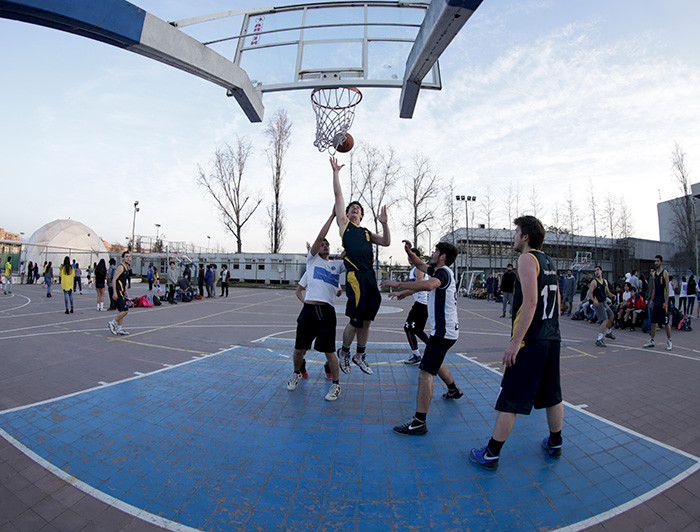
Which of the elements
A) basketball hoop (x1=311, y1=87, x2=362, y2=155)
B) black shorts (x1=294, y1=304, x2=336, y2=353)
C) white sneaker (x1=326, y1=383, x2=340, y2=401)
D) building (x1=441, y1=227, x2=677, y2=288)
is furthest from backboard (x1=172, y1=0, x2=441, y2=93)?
building (x1=441, y1=227, x2=677, y2=288)

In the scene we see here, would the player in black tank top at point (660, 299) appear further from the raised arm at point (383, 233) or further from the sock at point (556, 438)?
the raised arm at point (383, 233)

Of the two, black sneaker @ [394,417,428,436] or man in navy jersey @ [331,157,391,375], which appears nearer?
black sneaker @ [394,417,428,436]

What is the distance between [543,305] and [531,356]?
1.53 feet

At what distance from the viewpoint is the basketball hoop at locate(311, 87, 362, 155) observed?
566 centimetres

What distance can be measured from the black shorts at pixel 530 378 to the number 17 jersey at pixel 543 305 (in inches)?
2.9

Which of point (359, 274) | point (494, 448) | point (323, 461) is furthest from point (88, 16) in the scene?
point (494, 448)

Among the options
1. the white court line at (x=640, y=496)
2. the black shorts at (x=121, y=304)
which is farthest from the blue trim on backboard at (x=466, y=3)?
the black shorts at (x=121, y=304)

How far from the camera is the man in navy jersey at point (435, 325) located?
3412 millimetres

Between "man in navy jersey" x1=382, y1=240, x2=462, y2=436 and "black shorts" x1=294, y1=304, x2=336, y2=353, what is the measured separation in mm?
→ 1303

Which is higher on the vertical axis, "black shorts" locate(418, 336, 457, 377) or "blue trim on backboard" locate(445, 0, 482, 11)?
"blue trim on backboard" locate(445, 0, 482, 11)

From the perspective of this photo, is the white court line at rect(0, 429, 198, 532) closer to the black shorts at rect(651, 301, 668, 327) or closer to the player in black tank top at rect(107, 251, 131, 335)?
the player in black tank top at rect(107, 251, 131, 335)

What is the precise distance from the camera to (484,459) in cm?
286

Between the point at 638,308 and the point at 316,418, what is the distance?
13.1 meters

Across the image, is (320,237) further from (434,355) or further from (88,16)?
(88,16)
